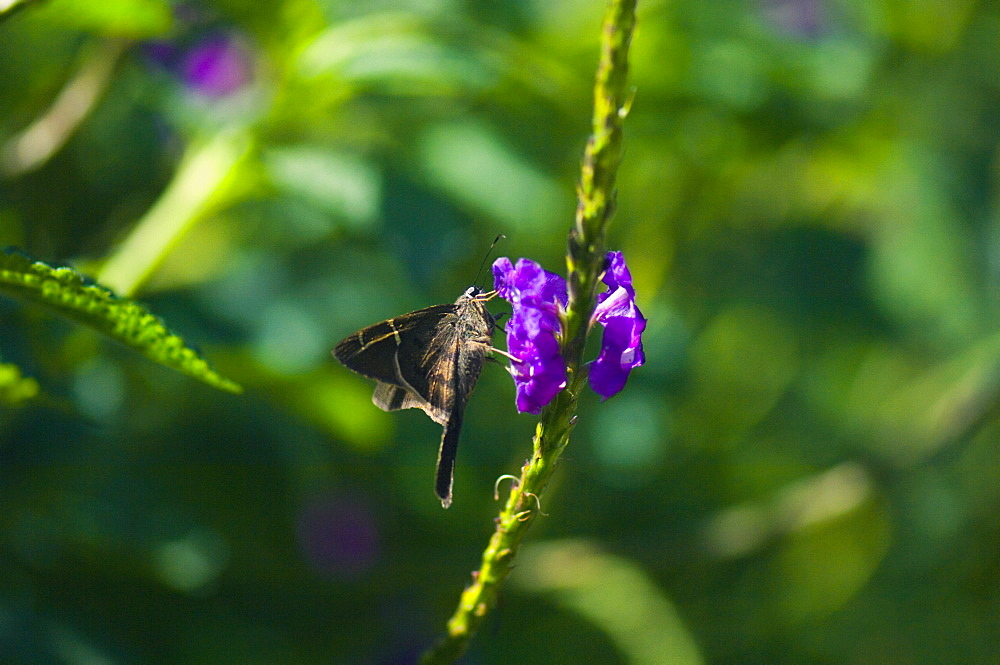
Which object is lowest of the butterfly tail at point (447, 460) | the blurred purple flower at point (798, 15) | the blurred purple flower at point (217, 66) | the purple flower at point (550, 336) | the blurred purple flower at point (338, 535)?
the butterfly tail at point (447, 460)

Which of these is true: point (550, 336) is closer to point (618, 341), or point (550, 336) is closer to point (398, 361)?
point (618, 341)

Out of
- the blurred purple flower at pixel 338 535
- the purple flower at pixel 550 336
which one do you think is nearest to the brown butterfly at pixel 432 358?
the purple flower at pixel 550 336

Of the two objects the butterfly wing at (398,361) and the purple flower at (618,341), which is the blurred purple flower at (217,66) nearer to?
the butterfly wing at (398,361)

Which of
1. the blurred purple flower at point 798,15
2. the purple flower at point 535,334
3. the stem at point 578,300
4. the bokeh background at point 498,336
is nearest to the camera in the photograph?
the stem at point 578,300

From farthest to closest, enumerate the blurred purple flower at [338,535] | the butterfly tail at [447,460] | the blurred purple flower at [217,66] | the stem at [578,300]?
1. the blurred purple flower at [217,66]
2. the blurred purple flower at [338,535]
3. the butterfly tail at [447,460]
4. the stem at [578,300]

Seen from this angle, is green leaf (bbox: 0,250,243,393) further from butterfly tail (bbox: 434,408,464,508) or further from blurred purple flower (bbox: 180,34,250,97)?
blurred purple flower (bbox: 180,34,250,97)

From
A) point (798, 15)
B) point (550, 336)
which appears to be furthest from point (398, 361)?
point (798, 15)
